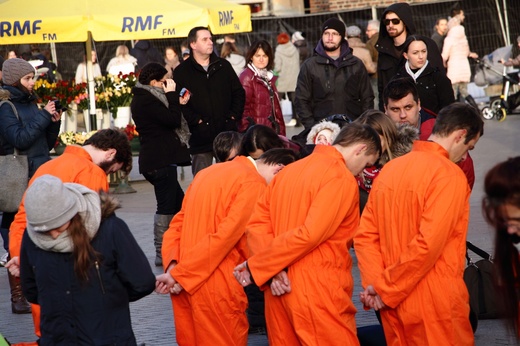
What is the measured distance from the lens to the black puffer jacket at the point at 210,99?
10.4 metres

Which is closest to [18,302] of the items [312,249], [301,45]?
[312,249]

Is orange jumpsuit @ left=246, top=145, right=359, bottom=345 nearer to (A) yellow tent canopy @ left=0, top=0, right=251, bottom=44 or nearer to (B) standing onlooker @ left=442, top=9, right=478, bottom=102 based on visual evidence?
(A) yellow tent canopy @ left=0, top=0, right=251, bottom=44

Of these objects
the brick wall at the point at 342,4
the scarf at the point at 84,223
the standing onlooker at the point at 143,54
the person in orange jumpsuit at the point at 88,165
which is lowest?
the scarf at the point at 84,223

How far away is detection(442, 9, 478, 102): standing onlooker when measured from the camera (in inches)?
816

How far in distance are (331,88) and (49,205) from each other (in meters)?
5.53

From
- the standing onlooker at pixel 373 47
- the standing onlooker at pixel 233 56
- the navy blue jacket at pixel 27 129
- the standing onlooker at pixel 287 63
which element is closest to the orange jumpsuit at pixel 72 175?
the navy blue jacket at pixel 27 129

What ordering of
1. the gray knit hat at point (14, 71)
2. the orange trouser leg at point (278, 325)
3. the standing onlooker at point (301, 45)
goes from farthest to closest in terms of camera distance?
1. the standing onlooker at point (301, 45)
2. the gray knit hat at point (14, 71)
3. the orange trouser leg at point (278, 325)

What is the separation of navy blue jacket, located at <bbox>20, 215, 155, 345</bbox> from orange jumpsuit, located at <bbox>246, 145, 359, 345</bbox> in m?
0.88

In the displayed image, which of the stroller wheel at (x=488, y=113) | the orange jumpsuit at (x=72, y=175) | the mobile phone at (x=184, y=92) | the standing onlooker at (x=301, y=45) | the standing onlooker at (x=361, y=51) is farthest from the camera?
the standing onlooker at (x=301, y=45)

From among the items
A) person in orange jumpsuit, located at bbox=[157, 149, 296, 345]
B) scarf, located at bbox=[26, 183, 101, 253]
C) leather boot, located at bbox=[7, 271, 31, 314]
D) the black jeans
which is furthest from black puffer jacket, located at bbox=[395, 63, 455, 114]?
scarf, located at bbox=[26, 183, 101, 253]

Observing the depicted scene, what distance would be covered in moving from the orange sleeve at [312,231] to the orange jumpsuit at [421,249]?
18 cm

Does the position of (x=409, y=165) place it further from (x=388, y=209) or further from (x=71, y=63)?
(x=71, y=63)

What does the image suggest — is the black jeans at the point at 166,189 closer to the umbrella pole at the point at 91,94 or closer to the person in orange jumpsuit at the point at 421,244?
the person in orange jumpsuit at the point at 421,244

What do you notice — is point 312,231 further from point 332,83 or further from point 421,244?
point 332,83
